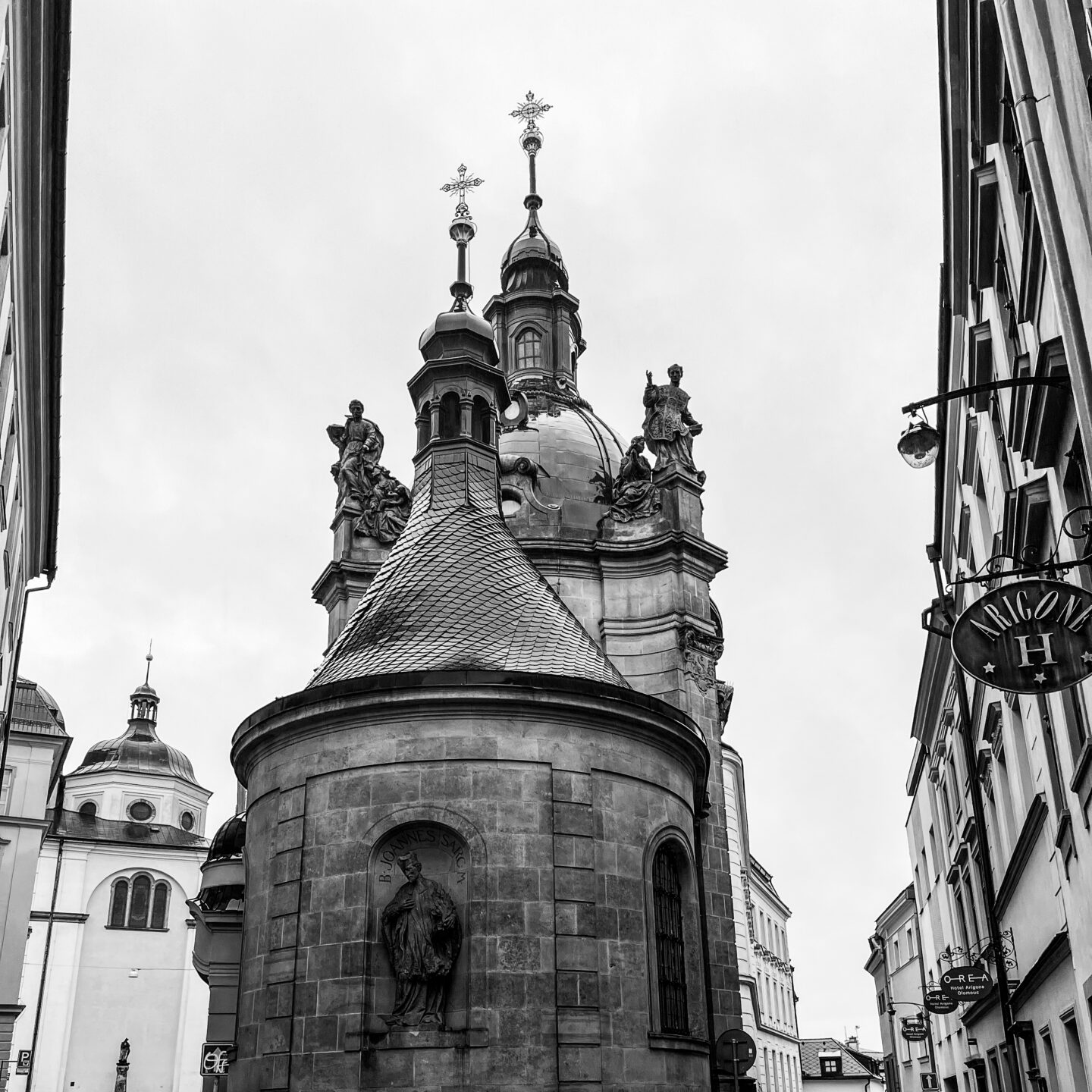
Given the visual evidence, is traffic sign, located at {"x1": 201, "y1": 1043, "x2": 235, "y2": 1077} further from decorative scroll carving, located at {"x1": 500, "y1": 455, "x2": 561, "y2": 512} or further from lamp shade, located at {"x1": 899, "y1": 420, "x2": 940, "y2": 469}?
decorative scroll carving, located at {"x1": 500, "y1": 455, "x2": 561, "y2": 512}

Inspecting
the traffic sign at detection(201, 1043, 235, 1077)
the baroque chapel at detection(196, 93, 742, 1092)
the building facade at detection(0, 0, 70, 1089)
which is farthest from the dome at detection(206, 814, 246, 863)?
the building facade at detection(0, 0, 70, 1089)

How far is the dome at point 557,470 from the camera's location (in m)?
28.2

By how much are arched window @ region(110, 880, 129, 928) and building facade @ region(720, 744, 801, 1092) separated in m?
29.3

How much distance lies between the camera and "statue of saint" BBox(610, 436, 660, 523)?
1089 inches

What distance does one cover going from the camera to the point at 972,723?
19906mm

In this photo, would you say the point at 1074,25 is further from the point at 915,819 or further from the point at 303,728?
the point at 915,819

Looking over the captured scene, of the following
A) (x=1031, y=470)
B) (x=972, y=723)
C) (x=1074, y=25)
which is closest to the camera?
(x=1074, y=25)

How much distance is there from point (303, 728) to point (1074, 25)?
39.5ft

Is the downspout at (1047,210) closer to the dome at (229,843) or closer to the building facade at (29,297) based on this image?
the building facade at (29,297)

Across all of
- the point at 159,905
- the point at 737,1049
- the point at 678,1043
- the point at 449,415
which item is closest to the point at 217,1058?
the point at 678,1043

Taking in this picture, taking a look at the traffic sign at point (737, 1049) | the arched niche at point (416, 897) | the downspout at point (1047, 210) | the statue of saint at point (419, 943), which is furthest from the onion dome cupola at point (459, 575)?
the downspout at point (1047, 210)

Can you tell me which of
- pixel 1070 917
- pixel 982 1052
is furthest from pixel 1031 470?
pixel 982 1052

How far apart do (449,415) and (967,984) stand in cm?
1322

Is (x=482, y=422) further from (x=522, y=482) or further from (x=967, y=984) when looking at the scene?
(x=967, y=984)
